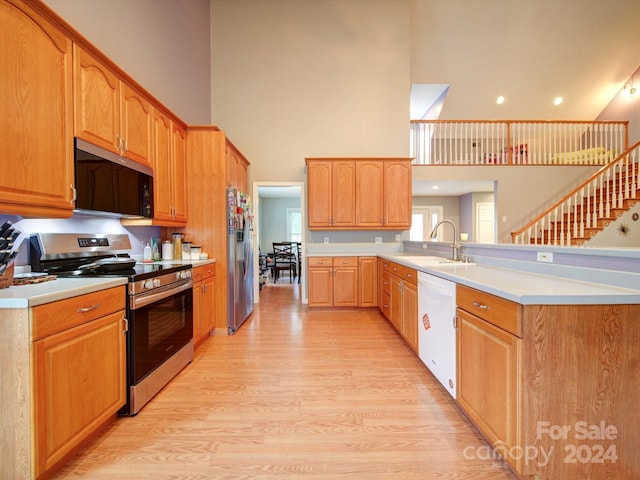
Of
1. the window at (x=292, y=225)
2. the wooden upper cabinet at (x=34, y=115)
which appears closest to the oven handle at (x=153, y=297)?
the wooden upper cabinet at (x=34, y=115)

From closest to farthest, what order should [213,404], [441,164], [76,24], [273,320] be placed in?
[213,404] < [76,24] < [273,320] < [441,164]

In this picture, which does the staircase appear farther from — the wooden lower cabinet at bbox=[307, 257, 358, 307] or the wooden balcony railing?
the wooden lower cabinet at bbox=[307, 257, 358, 307]

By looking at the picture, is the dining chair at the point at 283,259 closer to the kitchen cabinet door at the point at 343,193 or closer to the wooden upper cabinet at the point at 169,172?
the kitchen cabinet door at the point at 343,193

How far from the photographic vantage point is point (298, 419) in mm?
1794

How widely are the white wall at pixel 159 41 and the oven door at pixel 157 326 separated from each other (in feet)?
6.99

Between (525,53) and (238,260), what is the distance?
7.37 meters

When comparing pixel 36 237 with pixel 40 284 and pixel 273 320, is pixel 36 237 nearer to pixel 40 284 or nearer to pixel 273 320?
pixel 40 284

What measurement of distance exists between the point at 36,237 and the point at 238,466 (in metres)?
1.88

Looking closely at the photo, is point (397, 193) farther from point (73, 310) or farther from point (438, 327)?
point (73, 310)

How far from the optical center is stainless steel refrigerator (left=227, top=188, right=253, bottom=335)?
3.31 meters

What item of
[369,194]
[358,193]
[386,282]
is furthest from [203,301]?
[369,194]

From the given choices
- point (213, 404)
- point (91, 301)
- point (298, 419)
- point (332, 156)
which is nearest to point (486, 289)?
point (298, 419)

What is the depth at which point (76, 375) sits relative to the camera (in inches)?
55.8

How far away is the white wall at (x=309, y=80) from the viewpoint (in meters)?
4.78
